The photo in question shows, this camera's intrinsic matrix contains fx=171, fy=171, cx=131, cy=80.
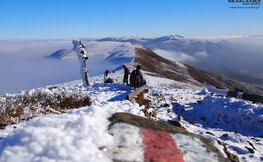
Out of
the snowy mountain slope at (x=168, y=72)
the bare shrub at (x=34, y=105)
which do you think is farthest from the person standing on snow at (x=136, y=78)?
the snowy mountain slope at (x=168, y=72)

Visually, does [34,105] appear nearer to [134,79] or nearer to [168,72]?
[134,79]

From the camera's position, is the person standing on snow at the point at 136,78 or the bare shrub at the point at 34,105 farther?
the person standing on snow at the point at 136,78

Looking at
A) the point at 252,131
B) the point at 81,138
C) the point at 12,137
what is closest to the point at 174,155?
the point at 81,138

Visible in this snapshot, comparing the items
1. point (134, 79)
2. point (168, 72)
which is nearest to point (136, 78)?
point (134, 79)

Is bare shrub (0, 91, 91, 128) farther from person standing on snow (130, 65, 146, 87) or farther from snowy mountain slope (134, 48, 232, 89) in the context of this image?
snowy mountain slope (134, 48, 232, 89)

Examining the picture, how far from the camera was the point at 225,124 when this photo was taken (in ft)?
30.9

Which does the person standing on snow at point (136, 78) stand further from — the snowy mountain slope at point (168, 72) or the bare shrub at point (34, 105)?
the snowy mountain slope at point (168, 72)

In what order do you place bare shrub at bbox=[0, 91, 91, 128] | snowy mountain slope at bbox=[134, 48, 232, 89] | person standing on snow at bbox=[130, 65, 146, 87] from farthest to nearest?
snowy mountain slope at bbox=[134, 48, 232, 89]
person standing on snow at bbox=[130, 65, 146, 87]
bare shrub at bbox=[0, 91, 91, 128]

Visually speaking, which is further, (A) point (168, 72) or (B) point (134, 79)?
(A) point (168, 72)

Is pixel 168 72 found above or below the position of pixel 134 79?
below

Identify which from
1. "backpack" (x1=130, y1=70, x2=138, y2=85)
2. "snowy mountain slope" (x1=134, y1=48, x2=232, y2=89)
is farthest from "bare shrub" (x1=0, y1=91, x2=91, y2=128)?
"snowy mountain slope" (x1=134, y1=48, x2=232, y2=89)

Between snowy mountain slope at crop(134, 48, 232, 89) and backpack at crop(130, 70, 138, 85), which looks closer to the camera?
backpack at crop(130, 70, 138, 85)

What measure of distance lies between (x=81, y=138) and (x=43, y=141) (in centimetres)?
62

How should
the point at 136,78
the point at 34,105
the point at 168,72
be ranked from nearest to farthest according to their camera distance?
the point at 34,105, the point at 136,78, the point at 168,72
